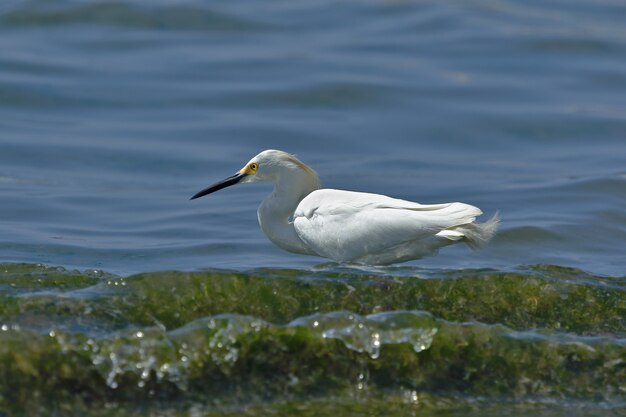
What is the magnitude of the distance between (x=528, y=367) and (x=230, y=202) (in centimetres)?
623

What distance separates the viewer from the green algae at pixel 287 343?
6.32 meters

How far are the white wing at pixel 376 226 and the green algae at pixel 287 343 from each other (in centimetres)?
63

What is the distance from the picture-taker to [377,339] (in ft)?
22.1

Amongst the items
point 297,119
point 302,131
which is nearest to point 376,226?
point 302,131

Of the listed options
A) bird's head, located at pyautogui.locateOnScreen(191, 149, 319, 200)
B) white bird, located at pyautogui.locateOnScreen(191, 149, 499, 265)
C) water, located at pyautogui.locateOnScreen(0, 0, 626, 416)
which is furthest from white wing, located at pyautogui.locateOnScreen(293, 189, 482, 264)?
bird's head, located at pyautogui.locateOnScreen(191, 149, 319, 200)

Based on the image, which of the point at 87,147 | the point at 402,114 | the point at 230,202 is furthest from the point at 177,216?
the point at 402,114

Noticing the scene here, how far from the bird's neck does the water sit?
0.81ft

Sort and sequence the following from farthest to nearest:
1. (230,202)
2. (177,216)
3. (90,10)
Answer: (90,10)
(230,202)
(177,216)

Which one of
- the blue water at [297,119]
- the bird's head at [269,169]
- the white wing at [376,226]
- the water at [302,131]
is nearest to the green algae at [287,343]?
the water at [302,131]

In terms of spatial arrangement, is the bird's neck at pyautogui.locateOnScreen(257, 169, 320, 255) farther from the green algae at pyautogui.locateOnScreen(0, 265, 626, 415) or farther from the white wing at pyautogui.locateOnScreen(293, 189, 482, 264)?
the green algae at pyautogui.locateOnScreen(0, 265, 626, 415)

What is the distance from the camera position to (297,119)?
15766 millimetres

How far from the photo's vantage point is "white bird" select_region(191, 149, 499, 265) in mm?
8406

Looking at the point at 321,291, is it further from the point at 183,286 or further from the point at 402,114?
the point at 402,114

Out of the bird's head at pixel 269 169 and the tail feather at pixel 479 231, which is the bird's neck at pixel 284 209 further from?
the tail feather at pixel 479 231
